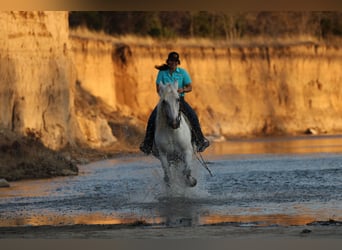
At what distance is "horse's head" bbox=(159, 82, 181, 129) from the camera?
39.4ft

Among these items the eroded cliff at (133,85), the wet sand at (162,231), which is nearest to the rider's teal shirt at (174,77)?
the wet sand at (162,231)

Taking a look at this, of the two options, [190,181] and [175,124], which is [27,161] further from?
[175,124]

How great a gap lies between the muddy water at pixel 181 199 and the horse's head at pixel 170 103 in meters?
1.13

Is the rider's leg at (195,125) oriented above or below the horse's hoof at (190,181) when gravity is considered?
above

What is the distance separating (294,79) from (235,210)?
5268cm

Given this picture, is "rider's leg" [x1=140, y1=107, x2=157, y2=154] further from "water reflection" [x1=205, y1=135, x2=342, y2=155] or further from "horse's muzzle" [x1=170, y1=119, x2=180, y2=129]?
"water reflection" [x1=205, y1=135, x2=342, y2=155]

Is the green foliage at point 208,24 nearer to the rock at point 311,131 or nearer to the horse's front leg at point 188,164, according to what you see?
the rock at point 311,131

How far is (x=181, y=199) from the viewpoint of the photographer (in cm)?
1366

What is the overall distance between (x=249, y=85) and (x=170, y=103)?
51.6 m

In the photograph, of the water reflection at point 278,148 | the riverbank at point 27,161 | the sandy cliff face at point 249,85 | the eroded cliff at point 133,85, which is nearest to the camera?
the riverbank at point 27,161

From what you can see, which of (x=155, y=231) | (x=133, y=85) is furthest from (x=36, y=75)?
(x=133, y=85)

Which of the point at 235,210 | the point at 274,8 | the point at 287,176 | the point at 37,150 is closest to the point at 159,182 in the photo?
the point at 235,210

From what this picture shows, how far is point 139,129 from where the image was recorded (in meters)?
42.5

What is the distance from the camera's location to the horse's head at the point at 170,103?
12.0m
